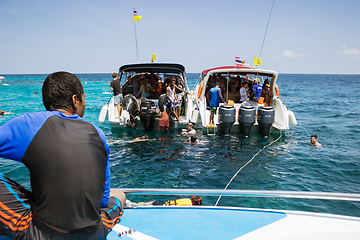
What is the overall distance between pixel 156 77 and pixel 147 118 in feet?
13.8

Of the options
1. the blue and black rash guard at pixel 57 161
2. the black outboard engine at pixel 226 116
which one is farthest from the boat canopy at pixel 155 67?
the blue and black rash guard at pixel 57 161

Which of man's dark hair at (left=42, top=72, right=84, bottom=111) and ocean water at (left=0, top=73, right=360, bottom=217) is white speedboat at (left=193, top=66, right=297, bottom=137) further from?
man's dark hair at (left=42, top=72, right=84, bottom=111)

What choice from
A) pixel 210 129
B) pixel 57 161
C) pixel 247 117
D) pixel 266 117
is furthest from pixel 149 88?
pixel 57 161

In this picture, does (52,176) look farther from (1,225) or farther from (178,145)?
(178,145)

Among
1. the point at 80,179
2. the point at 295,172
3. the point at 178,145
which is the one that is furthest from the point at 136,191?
the point at 178,145

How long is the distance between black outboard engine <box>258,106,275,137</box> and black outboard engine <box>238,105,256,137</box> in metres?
0.30

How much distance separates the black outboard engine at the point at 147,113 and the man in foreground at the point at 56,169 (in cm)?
771

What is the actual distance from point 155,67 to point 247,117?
4.48 m

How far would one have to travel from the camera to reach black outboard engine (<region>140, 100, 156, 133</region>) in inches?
372

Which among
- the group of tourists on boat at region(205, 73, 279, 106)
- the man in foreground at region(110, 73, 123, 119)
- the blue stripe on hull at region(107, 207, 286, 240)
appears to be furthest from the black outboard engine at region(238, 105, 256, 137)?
the blue stripe on hull at region(107, 207, 286, 240)

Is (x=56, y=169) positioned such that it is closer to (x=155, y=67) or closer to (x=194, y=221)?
(x=194, y=221)

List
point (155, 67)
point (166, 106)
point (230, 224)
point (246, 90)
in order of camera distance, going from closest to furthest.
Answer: point (230, 224), point (166, 106), point (155, 67), point (246, 90)

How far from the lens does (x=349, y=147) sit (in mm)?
9750

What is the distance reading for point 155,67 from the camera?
11102 mm
